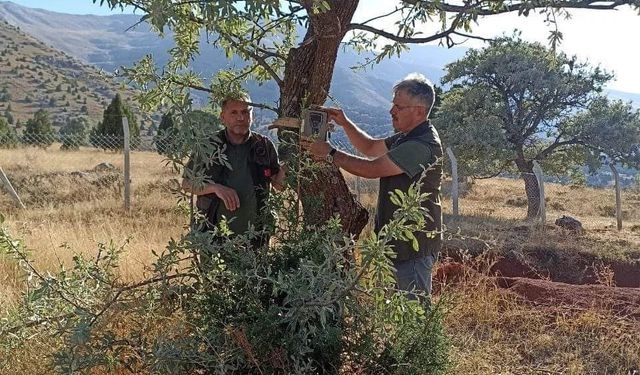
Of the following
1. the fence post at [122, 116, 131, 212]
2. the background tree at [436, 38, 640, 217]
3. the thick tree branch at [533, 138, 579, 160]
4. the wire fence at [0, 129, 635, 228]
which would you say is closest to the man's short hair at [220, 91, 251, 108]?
the wire fence at [0, 129, 635, 228]

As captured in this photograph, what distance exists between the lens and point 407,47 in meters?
3.47

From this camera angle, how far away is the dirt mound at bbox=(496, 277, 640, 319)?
16.9ft

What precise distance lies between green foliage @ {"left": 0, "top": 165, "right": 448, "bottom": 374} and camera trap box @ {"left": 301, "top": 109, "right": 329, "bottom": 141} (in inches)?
16.4

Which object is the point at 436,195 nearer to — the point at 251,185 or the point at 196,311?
the point at 251,185

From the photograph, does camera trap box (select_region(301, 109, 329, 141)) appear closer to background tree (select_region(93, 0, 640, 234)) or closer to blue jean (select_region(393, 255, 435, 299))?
background tree (select_region(93, 0, 640, 234))

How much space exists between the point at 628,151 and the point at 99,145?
16037 millimetres

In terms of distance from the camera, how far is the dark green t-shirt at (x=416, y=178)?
120 inches

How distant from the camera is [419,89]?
321cm

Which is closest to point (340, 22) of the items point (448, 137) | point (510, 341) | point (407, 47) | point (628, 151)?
point (407, 47)

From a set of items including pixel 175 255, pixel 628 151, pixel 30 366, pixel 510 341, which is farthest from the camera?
pixel 628 151

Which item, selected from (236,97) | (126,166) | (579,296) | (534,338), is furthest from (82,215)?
(534,338)

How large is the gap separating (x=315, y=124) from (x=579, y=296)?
3.87 meters

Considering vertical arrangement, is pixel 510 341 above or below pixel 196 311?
below

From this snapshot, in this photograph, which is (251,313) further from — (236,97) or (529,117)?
(529,117)
